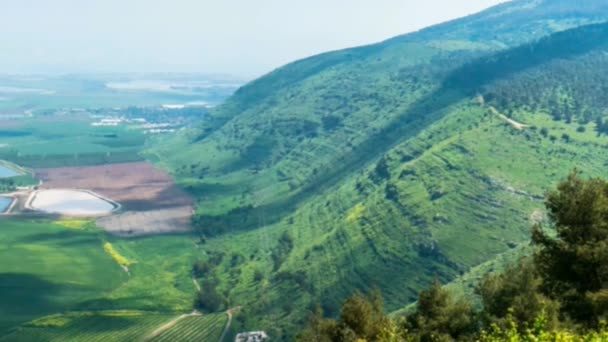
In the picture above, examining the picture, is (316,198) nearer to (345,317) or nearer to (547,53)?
(547,53)

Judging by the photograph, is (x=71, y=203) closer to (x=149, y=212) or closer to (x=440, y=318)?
(x=149, y=212)

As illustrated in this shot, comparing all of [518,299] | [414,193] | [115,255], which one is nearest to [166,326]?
[115,255]

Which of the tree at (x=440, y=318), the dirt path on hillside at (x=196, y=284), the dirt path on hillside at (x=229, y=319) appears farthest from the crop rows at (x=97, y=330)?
the tree at (x=440, y=318)

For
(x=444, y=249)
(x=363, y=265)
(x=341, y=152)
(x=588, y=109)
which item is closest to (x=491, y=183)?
(x=444, y=249)

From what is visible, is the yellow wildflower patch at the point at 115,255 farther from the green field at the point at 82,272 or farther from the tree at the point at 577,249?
the tree at the point at 577,249

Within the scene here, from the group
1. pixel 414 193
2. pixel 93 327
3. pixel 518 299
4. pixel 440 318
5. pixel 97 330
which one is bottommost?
pixel 97 330

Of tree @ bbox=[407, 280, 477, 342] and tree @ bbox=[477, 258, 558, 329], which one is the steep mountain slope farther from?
tree @ bbox=[477, 258, 558, 329]

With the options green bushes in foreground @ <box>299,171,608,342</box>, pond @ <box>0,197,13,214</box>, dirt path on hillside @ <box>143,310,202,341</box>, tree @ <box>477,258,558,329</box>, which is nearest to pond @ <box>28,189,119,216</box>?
pond @ <box>0,197,13,214</box>
